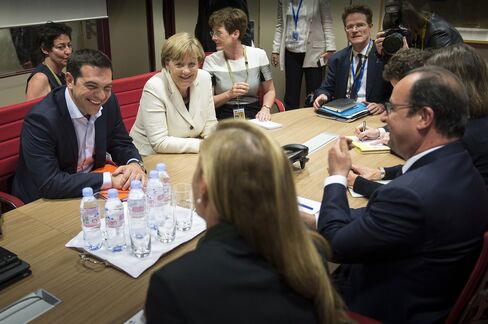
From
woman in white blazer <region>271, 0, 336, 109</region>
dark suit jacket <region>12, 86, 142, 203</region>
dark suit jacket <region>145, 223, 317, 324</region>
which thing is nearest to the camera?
dark suit jacket <region>145, 223, 317, 324</region>

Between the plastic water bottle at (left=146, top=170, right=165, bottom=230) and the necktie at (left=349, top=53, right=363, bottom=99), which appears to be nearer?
the plastic water bottle at (left=146, top=170, right=165, bottom=230)

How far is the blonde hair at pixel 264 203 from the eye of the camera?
89cm

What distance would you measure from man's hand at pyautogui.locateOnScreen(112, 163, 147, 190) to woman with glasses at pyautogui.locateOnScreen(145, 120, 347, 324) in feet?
3.78

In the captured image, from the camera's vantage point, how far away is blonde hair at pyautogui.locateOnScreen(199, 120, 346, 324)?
89 cm

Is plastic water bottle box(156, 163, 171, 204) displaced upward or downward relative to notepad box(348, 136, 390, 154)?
upward

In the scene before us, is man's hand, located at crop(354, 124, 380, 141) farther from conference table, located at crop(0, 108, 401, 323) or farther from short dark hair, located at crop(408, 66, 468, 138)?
short dark hair, located at crop(408, 66, 468, 138)

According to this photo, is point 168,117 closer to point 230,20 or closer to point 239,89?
point 239,89

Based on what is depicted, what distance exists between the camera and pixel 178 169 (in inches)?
90.1

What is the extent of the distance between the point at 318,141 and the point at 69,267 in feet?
Answer: 5.45

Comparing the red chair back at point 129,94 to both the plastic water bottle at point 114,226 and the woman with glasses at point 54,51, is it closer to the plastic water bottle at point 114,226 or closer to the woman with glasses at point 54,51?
the woman with glasses at point 54,51

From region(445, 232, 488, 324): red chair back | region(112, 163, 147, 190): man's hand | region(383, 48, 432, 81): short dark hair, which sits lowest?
region(445, 232, 488, 324): red chair back

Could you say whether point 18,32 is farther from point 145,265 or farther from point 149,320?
point 149,320

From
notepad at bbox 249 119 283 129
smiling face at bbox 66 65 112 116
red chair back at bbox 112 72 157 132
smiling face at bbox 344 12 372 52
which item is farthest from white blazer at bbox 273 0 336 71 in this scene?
smiling face at bbox 66 65 112 116

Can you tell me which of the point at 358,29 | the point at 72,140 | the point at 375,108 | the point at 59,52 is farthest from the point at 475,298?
the point at 59,52
